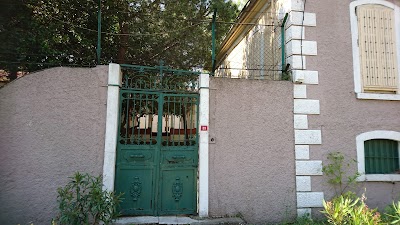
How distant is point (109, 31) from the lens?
786 centimetres

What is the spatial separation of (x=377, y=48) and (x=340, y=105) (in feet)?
5.43

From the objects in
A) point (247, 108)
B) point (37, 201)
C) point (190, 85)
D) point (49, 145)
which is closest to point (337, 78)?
point (247, 108)

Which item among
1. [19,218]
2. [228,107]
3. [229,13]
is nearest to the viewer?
[19,218]

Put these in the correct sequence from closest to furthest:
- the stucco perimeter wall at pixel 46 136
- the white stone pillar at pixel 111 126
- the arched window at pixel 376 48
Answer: the stucco perimeter wall at pixel 46 136, the white stone pillar at pixel 111 126, the arched window at pixel 376 48

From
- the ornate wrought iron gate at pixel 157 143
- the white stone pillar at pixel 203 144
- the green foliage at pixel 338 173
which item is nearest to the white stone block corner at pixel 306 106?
the green foliage at pixel 338 173

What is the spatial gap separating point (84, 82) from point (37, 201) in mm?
2223

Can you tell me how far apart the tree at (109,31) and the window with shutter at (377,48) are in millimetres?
3400

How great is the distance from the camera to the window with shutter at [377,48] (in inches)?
245

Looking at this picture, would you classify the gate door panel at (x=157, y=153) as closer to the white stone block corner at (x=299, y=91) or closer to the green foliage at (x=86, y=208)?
the green foliage at (x=86, y=208)

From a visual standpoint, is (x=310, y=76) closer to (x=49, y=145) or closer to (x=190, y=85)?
(x=190, y=85)

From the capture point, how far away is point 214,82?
5691 mm

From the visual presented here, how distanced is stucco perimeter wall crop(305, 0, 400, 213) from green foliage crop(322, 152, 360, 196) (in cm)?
12

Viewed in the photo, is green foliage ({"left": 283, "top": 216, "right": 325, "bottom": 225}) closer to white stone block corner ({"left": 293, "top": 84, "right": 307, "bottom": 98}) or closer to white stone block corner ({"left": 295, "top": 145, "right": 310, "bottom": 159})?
white stone block corner ({"left": 295, "top": 145, "right": 310, "bottom": 159})

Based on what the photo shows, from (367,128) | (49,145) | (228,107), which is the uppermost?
(228,107)
